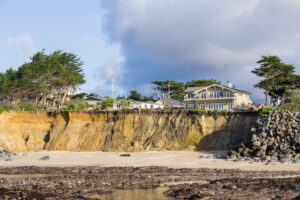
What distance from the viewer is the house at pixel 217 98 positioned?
72125mm

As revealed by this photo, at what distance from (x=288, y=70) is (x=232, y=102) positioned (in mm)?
11196

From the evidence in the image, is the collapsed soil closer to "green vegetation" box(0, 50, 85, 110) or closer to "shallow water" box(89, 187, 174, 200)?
"shallow water" box(89, 187, 174, 200)

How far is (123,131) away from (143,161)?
44.1 ft

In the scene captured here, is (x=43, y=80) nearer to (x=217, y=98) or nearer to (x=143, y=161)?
(x=217, y=98)

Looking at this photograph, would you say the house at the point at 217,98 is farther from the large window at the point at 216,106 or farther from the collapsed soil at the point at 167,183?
the collapsed soil at the point at 167,183

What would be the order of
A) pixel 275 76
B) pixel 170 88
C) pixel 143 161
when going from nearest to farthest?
pixel 143 161 < pixel 275 76 < pixel 170 88

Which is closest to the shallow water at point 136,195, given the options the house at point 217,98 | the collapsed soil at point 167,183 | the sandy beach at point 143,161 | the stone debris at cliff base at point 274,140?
the collapsed soil at point 167,183

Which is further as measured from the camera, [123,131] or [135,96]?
[135,96]

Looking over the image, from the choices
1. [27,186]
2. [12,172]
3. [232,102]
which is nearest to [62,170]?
[12,172]

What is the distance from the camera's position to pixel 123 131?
54.0m

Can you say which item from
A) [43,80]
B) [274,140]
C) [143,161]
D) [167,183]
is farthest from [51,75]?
[167,183]

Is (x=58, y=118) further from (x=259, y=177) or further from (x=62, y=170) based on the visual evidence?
(x=259, y=177)

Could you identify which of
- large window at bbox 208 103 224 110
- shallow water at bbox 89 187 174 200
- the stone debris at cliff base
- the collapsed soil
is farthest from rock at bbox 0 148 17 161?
large window at bbox 208 103 224 110

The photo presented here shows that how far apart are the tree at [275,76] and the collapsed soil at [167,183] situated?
41.7 metres
